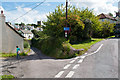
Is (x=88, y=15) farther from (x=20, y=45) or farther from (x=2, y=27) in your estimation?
(x=2, y=27)

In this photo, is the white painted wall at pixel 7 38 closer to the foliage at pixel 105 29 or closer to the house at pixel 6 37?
the house at pixel 6 37

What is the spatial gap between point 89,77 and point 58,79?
55.5 inches

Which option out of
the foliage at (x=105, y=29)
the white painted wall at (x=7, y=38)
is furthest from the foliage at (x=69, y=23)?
the foliage at (x=105, y=29)

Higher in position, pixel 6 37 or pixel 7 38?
pixel 6 37

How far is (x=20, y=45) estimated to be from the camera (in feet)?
57.6

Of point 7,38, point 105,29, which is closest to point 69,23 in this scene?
point 7,38

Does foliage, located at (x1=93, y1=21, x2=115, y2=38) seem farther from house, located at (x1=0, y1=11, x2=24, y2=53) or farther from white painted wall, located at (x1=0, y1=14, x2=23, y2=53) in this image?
house, located at (x1=0, y1=11, x2=24, y2=53)

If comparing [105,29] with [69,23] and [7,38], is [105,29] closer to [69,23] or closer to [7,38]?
[69,23]

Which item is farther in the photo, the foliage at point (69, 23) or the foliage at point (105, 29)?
the foliage at point (105, 29)

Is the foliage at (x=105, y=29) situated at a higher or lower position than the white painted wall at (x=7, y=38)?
higher

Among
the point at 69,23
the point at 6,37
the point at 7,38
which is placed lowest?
the point at 7,38

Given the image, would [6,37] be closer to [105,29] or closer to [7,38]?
[7,38]

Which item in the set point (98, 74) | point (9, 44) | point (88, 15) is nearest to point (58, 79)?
point (98, 74)

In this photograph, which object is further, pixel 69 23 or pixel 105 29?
pixel 105 29
